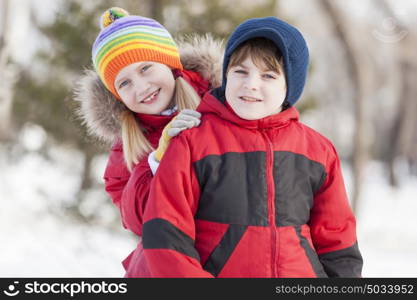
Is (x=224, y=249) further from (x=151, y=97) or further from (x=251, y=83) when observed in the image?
(x=151, y=97)

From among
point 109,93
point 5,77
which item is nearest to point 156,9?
point 5,77

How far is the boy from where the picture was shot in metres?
1.49

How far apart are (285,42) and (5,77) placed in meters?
3.92

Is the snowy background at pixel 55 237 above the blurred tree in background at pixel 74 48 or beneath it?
beneath

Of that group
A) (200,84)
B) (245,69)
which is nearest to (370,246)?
(200,84)

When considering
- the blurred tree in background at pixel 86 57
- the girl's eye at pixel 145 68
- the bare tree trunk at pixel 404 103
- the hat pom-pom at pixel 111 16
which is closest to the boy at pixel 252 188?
the girl's eye at pixel 145 68

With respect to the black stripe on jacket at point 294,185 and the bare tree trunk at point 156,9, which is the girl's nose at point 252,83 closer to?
the black stripe on jacket at point 294,185

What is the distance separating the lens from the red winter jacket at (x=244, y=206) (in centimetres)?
149

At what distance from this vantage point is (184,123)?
158cm

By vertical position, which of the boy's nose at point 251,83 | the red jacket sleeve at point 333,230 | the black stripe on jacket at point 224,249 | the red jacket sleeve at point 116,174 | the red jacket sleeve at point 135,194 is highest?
the red jacket sleeve at point 116,174

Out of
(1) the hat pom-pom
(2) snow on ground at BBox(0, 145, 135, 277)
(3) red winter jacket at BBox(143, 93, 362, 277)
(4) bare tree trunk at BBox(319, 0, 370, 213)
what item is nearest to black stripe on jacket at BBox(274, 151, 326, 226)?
(3) red winter jacket at BBox(143, 93, 362, 277)

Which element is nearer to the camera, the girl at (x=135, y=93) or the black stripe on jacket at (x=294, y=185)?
the black stripe on jacket at (x=294, y=185)

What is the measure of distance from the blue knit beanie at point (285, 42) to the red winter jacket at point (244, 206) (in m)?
0.10

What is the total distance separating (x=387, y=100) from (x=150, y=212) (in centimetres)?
1819
